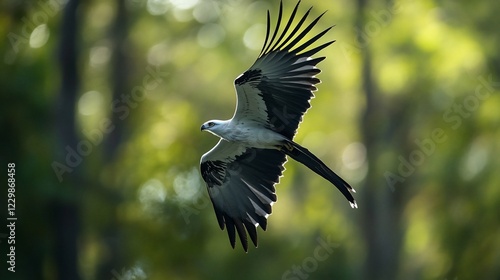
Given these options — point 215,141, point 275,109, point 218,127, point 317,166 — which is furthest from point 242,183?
point 215,141

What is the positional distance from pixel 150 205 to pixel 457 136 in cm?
692

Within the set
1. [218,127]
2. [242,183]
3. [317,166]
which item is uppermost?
[218,127]

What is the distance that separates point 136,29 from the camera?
2814 centimetres

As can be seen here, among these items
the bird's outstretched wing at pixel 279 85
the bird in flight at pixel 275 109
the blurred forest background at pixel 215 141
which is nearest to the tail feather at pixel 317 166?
the bird in flight at pixel 275 109

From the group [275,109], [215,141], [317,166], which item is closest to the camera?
[317,166]

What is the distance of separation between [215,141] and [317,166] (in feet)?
38.8

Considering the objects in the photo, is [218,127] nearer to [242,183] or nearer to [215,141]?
[242,183]

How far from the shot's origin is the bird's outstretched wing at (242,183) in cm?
1170

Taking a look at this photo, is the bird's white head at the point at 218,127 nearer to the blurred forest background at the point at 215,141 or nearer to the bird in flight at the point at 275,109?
the bird in flight at the point at 275,109

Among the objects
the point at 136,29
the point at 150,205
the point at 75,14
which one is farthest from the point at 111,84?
the point at 150,205

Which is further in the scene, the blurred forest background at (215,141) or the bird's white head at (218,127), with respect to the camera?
the blurred forest background at (215,141)

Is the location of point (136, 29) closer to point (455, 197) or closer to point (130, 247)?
point (130, 247)

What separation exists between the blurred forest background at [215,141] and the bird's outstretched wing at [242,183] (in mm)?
8725

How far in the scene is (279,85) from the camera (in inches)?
424
